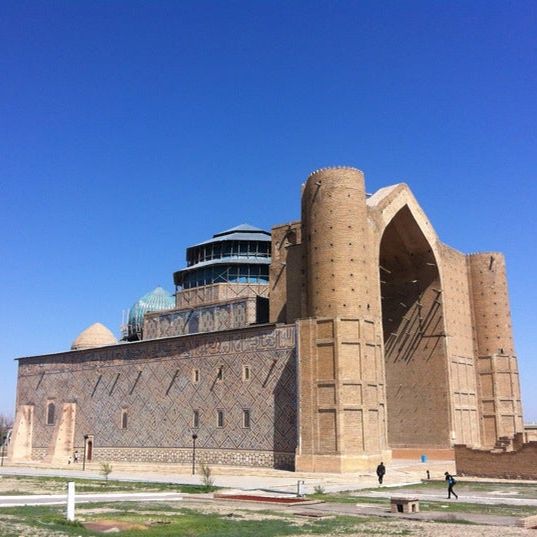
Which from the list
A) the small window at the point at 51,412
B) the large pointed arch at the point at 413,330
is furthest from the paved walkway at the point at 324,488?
the small window at the point at 51,412

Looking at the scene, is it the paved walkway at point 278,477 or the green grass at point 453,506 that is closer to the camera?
the green grass at point 453,506

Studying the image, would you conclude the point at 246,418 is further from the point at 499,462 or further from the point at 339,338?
the point at 499,462

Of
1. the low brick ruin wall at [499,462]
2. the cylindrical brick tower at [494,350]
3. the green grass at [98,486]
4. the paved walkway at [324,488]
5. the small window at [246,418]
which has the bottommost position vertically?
the green grass at [98,486]

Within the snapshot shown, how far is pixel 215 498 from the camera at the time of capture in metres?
16.7

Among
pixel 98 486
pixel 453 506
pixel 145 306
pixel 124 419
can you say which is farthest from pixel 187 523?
pixel 145 306

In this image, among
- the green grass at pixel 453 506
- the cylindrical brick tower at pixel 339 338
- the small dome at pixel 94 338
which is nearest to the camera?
the green grass at pixel 453 506

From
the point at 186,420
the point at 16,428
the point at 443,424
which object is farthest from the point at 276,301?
the point at 16,428

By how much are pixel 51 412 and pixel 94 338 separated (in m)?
5.53

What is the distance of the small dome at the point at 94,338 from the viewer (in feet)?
140

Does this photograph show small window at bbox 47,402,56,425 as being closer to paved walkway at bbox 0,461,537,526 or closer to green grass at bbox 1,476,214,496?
paved walkway at bbox 0,461,537,526

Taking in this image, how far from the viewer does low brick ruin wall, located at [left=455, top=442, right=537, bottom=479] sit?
81.4 ft

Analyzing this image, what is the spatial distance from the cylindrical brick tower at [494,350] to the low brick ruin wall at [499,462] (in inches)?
493

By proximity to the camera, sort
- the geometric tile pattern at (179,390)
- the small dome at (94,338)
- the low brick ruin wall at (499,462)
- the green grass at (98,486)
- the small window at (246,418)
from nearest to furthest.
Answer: the green grass at (98,486)
the low brick ruin wall at (499,462)
the geometric tile pattern at (179,390)
the small window at (246,418)
the small dome at (94,338)

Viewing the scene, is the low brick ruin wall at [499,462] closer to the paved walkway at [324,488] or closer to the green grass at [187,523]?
the paved walkway at [324,488]
